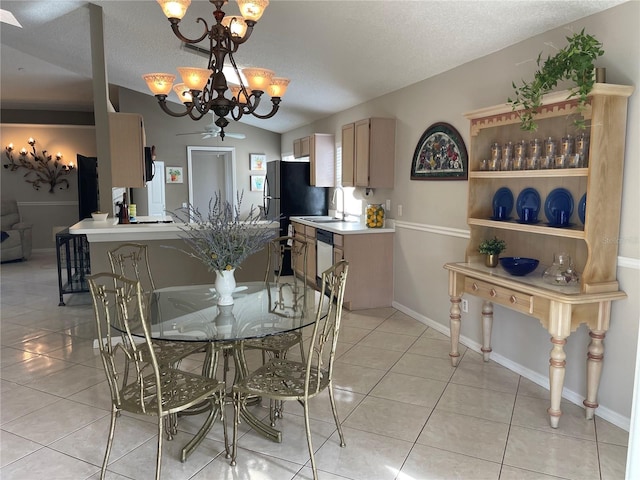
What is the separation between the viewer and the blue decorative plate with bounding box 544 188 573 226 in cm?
281

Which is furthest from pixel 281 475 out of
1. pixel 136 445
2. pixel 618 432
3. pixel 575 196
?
pixel 575 196

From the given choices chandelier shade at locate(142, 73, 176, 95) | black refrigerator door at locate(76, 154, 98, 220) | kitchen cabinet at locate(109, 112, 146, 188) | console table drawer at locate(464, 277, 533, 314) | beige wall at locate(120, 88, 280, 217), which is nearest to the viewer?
console table drawer at locate(464, 277, 533, 314)

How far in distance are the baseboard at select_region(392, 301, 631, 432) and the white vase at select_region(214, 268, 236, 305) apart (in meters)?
2.13

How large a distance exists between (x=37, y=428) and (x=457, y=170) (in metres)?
3.45

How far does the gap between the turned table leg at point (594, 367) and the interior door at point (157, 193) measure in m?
7.10

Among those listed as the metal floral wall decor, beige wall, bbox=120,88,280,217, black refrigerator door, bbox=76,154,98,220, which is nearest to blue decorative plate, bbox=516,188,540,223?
beige wall, bbox=120,88,280,217

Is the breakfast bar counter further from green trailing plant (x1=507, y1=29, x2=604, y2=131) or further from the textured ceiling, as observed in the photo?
green trailing plant (x1=507, y1=29, x2=604, y2=131)

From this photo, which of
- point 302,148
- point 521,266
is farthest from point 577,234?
point 302,148

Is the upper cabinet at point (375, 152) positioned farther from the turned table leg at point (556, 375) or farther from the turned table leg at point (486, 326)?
the turned table leg at point (556, 375)

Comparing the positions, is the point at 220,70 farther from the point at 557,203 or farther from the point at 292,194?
the point at 292,194

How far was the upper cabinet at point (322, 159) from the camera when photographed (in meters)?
6.23

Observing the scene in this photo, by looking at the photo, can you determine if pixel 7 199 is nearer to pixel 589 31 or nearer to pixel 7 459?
pixel 7 459

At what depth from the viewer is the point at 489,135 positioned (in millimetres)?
3328

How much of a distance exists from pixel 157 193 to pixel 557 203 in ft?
22.6
